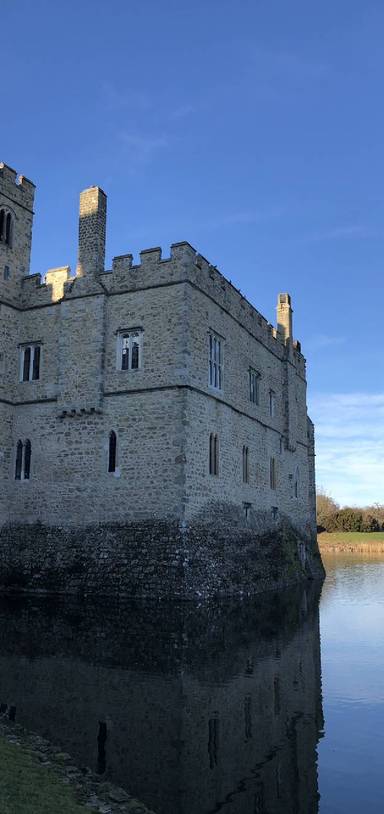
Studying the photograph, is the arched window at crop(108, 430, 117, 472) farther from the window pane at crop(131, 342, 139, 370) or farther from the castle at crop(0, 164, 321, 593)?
the window pane at crop(131, 342, 139, 370)

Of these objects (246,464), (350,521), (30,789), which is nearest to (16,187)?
(246,464)

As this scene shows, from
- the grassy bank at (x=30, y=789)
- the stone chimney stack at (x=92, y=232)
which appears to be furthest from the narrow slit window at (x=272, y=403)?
the grassy bank at (x=30, y=789)

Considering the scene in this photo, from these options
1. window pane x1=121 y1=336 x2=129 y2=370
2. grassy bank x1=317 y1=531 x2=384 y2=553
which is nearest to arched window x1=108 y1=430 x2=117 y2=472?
window pane x1=121 y1=336 x2=129 y2=370

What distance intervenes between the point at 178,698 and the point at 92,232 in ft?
64.2

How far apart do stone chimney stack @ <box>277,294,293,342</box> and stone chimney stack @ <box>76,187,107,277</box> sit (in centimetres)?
1541

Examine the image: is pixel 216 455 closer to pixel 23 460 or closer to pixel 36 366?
pixel 23 460

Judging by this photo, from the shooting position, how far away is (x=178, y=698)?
11578mm

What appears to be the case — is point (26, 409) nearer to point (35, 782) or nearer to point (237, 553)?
point (237, 553)

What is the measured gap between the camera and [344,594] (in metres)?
28.5

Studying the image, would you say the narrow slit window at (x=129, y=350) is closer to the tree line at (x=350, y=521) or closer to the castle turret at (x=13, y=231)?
the castle turret at (x=13, y=231)

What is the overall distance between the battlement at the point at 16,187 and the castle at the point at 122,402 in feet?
0.23

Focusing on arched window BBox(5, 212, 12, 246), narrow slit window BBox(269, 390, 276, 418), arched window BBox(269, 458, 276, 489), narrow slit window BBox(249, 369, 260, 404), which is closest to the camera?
arched window BBox(5, 212, 12, 246)

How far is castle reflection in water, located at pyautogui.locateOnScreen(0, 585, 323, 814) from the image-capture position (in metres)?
8.28

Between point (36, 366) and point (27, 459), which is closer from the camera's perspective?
point (27, 459)
